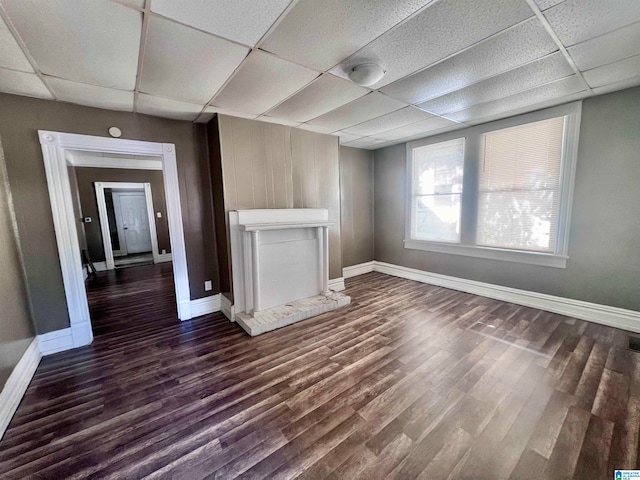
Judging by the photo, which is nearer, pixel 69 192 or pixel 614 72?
pixel 614 72

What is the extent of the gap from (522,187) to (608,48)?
1.76 meters

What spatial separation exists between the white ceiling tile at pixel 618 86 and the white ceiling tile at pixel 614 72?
87 mm

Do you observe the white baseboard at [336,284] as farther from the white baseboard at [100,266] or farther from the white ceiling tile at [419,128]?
the white baseboard at [100,266]

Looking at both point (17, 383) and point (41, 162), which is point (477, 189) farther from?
point (17, 383)

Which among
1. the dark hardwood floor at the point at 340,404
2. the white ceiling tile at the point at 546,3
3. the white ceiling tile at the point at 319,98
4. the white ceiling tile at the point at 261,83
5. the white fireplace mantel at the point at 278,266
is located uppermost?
the white ceiling tile at the point at 319,98

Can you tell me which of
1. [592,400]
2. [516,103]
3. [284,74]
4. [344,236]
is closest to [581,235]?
[516,103]

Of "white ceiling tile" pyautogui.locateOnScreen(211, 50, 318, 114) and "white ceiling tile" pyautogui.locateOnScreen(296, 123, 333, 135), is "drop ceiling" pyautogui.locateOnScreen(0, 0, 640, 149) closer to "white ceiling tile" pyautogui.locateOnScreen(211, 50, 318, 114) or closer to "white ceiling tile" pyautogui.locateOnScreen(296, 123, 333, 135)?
"white ceiling tile" pyautogui.locateOnScreen(211, 50, 318, 114)

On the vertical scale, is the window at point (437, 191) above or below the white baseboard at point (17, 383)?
above

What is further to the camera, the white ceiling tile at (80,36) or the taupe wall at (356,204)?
the taupe wall at (356,204)

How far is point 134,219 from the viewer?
7.96 m

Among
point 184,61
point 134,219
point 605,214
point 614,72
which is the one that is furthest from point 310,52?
point 134,219

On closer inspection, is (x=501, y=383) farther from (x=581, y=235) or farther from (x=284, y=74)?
(x=284, y=74)

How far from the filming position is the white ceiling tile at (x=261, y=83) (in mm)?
1986

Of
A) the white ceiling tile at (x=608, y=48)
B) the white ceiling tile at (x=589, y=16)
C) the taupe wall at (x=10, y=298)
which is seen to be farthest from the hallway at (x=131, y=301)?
the white ceiling tile at (x=608, y=48)
